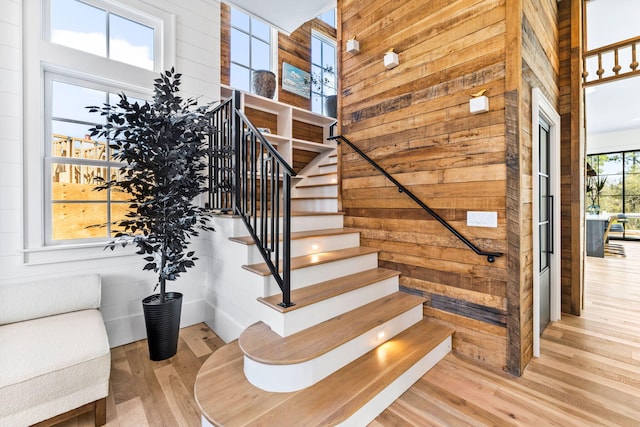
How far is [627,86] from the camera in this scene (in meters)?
5.84

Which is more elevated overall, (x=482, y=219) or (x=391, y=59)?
(x=391, y=59)

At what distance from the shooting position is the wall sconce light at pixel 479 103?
2109mm

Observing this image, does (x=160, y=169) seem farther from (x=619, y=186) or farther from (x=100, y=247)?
(x=619, y=186)

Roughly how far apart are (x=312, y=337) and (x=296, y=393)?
1.05 feet

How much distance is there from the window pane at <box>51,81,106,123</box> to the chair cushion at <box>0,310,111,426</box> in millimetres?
1699

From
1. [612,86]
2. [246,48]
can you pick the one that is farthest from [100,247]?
[612,86]

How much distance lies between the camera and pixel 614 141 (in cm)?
911

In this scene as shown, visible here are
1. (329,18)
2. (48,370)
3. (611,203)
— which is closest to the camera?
(48,370)

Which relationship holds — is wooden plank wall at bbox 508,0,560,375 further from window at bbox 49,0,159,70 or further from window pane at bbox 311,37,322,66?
window pane at bbox 311,37,322,66

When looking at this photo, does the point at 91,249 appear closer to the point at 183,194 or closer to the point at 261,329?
the point at 183,194

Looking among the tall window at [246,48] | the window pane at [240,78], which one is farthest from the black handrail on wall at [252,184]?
the tall window at [246,48]

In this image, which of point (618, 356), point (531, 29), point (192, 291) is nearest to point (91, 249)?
point (192, 291)

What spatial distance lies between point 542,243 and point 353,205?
1.90 m

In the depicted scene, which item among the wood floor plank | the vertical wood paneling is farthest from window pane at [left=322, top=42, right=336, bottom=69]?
the wood floor plank
